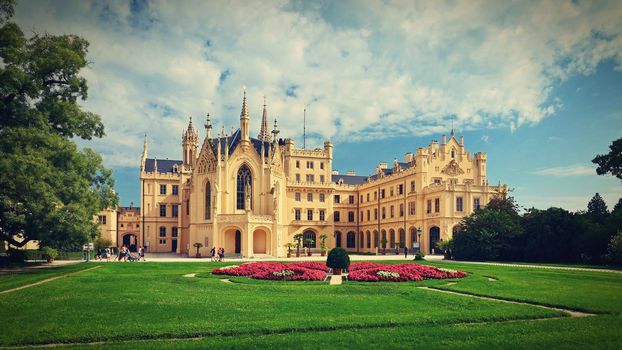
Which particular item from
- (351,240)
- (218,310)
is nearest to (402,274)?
(218,310)

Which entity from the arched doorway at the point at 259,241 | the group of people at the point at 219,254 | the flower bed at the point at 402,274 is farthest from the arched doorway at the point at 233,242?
the flower bed at the point at 402,274

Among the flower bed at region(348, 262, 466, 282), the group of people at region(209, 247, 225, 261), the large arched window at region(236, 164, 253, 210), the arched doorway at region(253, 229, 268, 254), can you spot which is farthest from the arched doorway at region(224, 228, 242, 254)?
the flower bed at region(348, 262, 466, 282)

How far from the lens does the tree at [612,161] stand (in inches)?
1743

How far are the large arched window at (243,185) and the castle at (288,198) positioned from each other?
0.42ft

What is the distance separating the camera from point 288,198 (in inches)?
2923

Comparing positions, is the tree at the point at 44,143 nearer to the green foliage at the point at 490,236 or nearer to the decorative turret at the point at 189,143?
the green foliage at the point at 490,236

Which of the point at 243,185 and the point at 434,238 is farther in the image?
the point at 434,238

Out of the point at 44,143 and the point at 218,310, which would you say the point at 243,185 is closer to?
the point at 44,143

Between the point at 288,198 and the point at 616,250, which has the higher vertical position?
the point at 288,198

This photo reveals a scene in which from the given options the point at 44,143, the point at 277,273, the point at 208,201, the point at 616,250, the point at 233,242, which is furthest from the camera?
the point at 208,201

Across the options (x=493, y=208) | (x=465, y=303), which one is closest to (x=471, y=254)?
(x=493, y=208)

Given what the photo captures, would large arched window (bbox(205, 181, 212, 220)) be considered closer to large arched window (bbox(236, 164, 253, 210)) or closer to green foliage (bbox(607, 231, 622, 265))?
large arched window (bbox(236, 164, 253, 210))

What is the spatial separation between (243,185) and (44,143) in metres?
33.2

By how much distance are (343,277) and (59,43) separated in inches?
920
